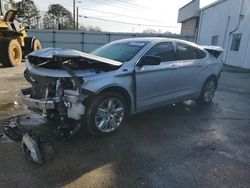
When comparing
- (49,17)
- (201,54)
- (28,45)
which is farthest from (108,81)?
(49,17)

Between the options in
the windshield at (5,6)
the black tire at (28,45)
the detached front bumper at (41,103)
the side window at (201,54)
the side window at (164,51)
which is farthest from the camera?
the black tire at (28,45)

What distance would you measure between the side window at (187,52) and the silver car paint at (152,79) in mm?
110

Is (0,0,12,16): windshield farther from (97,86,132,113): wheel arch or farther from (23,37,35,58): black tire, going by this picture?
(97,86,132,113): wheel arch

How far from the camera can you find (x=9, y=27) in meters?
12.8

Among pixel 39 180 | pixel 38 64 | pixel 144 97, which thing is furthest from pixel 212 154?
pixel 38 64

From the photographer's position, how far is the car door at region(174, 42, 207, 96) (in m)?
5.20

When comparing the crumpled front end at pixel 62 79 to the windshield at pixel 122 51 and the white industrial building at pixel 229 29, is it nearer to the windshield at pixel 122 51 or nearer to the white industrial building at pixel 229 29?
the windshield at pixel 122 51

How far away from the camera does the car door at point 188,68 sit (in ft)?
17.1

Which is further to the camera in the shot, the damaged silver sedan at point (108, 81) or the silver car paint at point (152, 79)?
the silver car paint at point (152, 79)

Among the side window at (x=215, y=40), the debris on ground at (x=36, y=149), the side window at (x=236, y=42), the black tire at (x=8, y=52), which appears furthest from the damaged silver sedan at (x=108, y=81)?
the side window at (x=215, y=40)

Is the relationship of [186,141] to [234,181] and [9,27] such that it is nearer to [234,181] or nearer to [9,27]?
[234,181]

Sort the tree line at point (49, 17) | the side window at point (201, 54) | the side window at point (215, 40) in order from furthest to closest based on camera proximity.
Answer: the tree line at point (49, 17) < the side window at point (215, 40) < the side window at point (201, 54)

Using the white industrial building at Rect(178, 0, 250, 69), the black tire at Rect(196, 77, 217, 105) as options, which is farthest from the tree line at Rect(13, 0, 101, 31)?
the black tire at Rect(196, 77, 217, 105)

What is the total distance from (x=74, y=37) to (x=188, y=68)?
1979 centimetres
